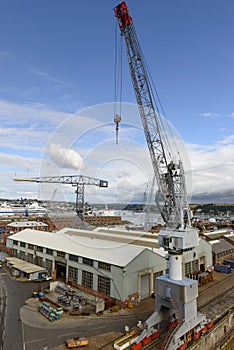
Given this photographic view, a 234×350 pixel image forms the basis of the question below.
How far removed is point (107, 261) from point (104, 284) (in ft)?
7.24

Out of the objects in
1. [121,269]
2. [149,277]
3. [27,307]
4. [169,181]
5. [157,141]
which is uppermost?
[157,141]

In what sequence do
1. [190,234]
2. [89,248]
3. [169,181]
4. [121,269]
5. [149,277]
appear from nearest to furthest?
[190,234] < [169,181] < [121,269] < [149,277] < [89,248]

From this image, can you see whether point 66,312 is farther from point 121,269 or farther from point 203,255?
point 203,255

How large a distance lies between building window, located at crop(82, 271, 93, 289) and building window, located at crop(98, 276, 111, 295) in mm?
1278

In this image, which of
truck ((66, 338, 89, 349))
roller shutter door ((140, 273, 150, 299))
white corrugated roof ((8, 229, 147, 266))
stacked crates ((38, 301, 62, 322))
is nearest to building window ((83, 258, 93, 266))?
white corrugated roof ((8, 229, 147, 266))

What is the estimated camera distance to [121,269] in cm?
2216

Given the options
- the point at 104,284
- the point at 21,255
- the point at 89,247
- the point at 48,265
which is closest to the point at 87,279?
the point at 104,284

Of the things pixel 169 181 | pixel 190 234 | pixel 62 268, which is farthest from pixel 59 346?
pixel 62 268

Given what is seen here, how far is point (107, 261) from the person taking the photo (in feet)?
77.3

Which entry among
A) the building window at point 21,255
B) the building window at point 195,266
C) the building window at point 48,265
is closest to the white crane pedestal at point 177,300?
the building window at point 195,266

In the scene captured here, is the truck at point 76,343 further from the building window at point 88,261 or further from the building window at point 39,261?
the building window at point 39,261

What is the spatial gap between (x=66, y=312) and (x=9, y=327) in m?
4.53

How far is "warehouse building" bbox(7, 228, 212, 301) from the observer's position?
74.5 ft

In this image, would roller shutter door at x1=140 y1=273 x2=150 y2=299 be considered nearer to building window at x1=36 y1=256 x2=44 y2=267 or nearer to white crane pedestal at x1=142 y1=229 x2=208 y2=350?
white crane pedestal at x1=142 y1=229 x2=208 y2=350
